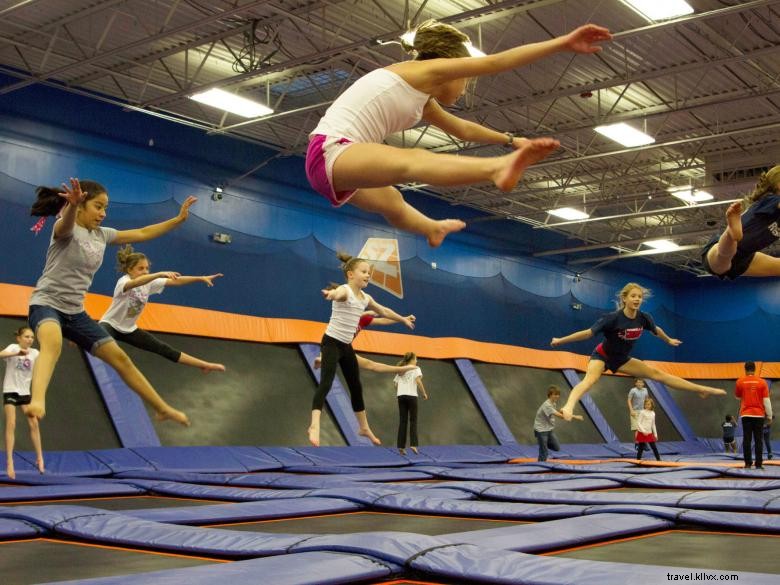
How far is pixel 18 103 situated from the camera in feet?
33.4

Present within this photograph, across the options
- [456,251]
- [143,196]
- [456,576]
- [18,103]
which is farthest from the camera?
[456,251]

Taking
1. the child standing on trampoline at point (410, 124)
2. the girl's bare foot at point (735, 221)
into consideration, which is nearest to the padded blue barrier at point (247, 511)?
the child standing on trampoline at point (410, 124)

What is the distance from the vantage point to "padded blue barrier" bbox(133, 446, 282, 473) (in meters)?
6.45

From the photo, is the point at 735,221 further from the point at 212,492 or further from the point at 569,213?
the point at 569,213

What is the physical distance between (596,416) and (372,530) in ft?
31.2

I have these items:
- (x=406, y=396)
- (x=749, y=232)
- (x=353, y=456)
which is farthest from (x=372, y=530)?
(x=406, y=396)

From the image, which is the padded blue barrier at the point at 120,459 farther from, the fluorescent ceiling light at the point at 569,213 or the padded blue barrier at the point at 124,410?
the fluorescent ceiling light at the point at 569,213

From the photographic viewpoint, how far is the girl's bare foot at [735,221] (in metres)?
3.66

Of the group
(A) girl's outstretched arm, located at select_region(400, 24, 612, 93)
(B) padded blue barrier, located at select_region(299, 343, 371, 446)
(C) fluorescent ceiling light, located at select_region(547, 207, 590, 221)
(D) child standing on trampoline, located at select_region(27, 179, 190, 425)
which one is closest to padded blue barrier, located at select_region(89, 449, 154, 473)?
(B) padded blue barrier, located at select_region(299, 343, 371, 446)

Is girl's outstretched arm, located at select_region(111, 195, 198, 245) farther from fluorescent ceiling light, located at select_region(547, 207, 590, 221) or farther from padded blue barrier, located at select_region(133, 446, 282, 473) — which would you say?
fluorescent ceiling light, located at select_region(547, 207, 590, 221)

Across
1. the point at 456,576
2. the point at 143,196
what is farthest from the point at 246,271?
the point at 456,576

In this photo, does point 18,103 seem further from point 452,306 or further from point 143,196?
point 452,306

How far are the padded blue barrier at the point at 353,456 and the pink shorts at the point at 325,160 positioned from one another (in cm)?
522

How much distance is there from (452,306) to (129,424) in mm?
8594
